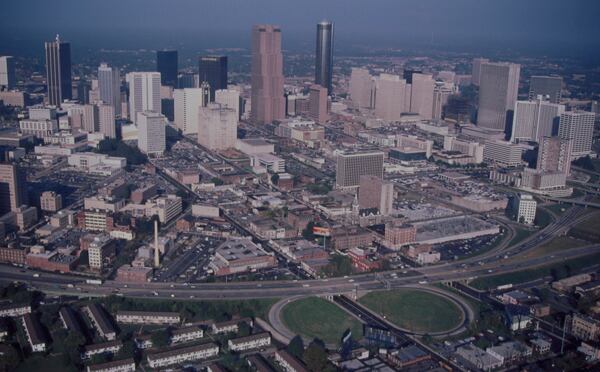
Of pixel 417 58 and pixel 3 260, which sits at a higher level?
pixel 417 58

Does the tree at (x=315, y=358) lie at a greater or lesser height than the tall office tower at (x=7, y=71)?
lesser

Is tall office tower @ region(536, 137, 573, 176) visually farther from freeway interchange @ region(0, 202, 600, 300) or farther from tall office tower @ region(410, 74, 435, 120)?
tall office tower @ region(410, 74, 435, 120)

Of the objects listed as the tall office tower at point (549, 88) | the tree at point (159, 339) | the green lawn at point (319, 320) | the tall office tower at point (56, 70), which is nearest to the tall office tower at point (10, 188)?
the tree at point (159, 339)

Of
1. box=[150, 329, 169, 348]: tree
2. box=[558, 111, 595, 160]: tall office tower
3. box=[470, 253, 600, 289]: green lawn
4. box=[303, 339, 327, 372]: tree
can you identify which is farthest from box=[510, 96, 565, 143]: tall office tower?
box=[150, 329, 169, 348]: tree

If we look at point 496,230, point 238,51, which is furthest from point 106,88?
point 238,51

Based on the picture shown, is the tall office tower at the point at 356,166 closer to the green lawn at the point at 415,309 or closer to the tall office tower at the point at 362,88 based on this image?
the green lawn at the point at 415,309

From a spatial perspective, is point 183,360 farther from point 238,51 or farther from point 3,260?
→ point 238,51
